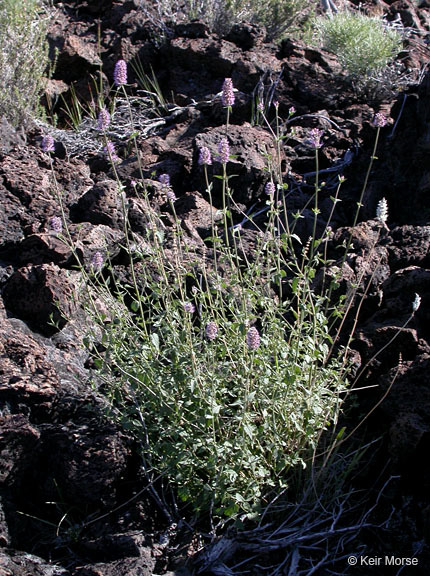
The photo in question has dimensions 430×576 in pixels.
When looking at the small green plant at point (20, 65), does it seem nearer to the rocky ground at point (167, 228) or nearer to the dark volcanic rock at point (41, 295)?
the rocky ground at point (167, 228)

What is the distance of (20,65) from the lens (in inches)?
208

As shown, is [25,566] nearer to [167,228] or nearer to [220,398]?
[220,398]

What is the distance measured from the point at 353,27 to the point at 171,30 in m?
1.64

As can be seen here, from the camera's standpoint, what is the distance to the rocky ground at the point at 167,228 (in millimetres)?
2588

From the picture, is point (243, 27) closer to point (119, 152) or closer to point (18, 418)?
point (119, 152)

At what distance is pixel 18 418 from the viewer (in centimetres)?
270

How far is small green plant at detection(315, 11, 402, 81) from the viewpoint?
552 centimetres

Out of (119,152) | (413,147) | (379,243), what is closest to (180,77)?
(119,152)

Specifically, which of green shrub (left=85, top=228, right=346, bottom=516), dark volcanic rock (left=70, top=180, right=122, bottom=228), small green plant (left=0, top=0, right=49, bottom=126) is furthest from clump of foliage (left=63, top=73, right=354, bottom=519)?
small green plant (left=0, top=0, right=49, bottom=126)

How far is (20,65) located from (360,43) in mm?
2761

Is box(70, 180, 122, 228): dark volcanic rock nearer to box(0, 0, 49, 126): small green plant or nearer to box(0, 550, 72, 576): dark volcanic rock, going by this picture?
box(0, 0, 49, 126): small green plant

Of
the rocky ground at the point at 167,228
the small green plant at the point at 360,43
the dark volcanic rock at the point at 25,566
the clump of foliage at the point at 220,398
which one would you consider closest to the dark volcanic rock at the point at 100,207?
the rocky ground at the point at 167,228

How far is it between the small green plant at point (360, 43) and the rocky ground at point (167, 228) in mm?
153

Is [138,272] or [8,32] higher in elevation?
[8,32]
